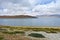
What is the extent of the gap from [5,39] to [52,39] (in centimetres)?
1036

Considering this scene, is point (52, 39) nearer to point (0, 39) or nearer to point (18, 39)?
point (18, 39)

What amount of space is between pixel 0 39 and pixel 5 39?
3.46 feet

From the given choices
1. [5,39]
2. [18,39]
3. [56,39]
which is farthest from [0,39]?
[56,39]

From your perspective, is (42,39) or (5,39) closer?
(5,39)

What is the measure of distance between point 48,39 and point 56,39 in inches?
70.1

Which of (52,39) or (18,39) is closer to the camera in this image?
→ (18,39)

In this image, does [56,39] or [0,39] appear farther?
[56,39]

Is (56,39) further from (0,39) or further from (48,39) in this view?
(0,39)

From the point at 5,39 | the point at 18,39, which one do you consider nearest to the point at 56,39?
the point at 18,39

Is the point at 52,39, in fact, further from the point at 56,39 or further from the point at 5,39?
the point at 5,39

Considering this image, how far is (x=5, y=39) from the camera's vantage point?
33281 millimetres

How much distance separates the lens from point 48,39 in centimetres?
3712

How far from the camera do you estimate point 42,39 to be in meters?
37.0

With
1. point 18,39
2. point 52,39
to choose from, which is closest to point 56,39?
point 52,39
